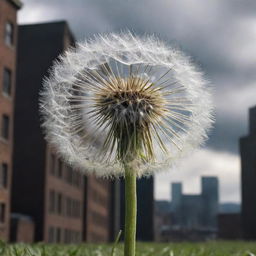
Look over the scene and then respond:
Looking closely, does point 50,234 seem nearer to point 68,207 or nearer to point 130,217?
point 68,207

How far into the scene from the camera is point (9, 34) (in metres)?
51.7

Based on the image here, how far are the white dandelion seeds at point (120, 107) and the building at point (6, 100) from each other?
44.1 m

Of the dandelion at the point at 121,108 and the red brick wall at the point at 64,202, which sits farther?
the red brick wall at the point at 64,202

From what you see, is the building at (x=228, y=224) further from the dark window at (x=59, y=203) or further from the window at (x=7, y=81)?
the window at (x=7, y=81)

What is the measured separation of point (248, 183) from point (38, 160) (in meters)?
63.5

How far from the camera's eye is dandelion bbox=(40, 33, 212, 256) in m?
3.71

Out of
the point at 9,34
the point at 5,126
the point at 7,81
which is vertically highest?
the point at 9,34

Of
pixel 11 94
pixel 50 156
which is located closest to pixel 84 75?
pixel 11 94

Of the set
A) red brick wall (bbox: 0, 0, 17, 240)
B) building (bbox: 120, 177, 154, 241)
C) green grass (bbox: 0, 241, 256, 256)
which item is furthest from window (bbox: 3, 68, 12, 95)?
building (bbox: 120, 177, 154, 241)

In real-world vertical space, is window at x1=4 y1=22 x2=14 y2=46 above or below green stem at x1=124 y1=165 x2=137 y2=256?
above

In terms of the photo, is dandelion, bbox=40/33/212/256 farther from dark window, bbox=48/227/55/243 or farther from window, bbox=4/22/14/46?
dark window, bbox=48/227/55/243

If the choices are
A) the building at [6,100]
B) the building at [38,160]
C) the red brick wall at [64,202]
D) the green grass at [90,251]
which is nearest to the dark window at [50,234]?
the building at [38,160]

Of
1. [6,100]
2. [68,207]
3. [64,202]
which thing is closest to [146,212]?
[68,207]

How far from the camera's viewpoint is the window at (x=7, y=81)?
167 feet
